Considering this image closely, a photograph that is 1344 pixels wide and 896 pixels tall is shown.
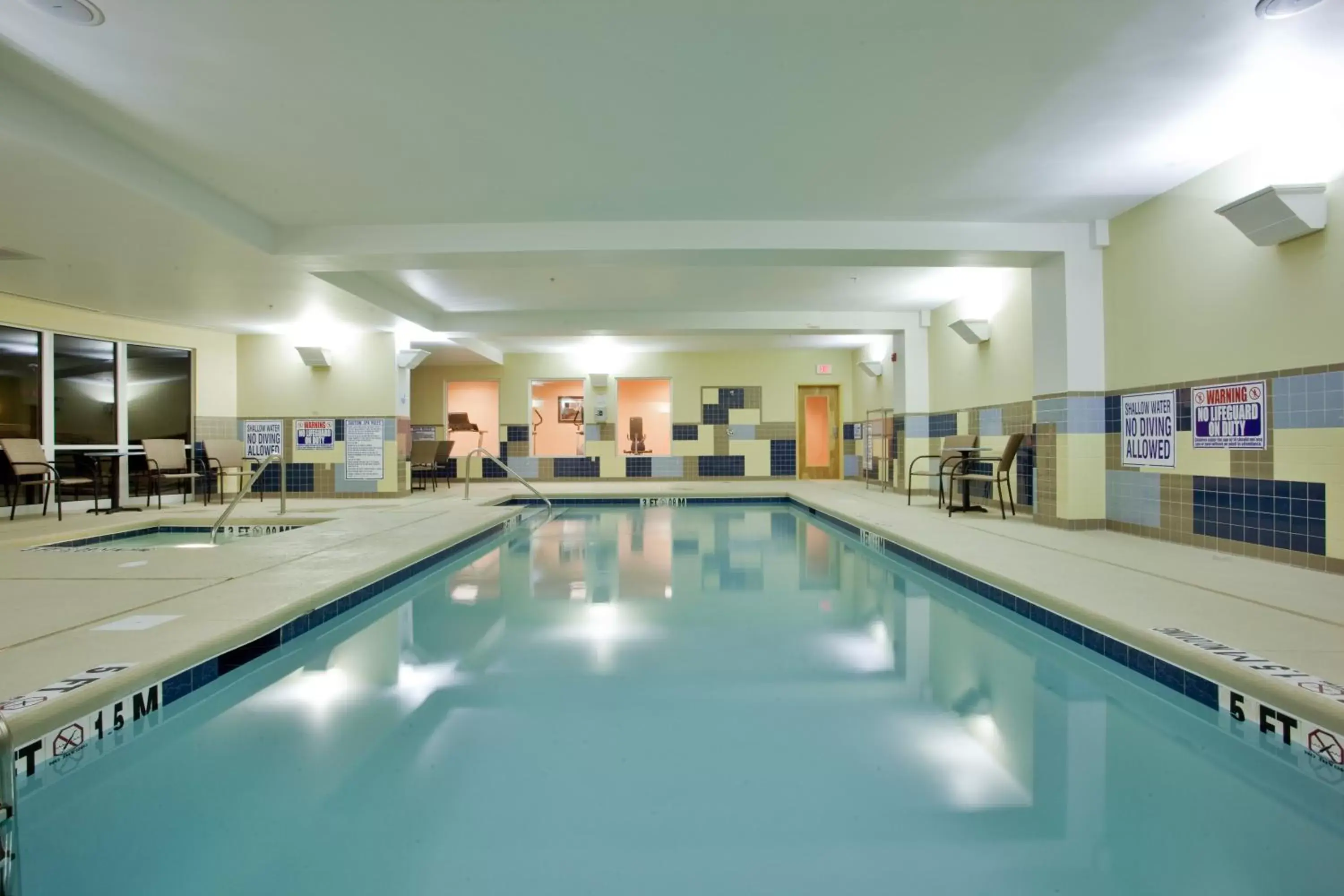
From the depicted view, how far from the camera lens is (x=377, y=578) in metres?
3.71

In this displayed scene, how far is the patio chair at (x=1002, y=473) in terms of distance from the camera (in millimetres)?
5773

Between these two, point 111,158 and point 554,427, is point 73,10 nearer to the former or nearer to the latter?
point 111,158

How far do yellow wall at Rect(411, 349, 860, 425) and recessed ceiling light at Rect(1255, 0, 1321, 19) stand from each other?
909cm

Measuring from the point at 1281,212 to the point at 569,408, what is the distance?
12057 mm

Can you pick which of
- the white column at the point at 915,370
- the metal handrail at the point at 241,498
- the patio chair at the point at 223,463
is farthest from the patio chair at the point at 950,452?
the patio chair at the point at 223,463

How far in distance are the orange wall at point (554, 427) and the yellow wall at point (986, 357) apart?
7.75m

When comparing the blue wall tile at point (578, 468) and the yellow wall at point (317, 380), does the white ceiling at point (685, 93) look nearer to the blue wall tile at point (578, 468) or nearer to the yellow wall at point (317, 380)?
the yellow wall at point (317, 380)

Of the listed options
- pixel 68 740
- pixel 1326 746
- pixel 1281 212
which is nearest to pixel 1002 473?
pixel 1281 212

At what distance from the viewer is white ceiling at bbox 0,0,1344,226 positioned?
2.69 metres

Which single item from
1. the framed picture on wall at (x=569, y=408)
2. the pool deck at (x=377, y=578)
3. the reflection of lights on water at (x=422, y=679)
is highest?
the framed picture on wall at (x=569, y=408)

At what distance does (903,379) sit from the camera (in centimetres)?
885

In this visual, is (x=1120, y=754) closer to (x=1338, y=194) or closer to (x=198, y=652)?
(x=198, y=652)

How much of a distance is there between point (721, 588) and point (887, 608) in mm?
904

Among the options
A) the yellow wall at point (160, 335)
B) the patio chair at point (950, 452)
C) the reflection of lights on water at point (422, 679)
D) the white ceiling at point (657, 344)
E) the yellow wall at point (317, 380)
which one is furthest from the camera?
the white ceiling at point (657, 344)
